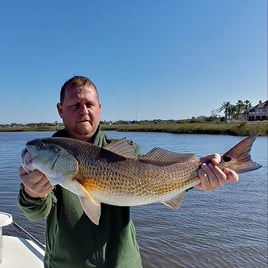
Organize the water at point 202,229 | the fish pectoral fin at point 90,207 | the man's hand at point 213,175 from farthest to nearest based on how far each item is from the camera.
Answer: the water at point 202,229 → the man's hand at point 213,175 → the fish pectoral fin at point 90,207

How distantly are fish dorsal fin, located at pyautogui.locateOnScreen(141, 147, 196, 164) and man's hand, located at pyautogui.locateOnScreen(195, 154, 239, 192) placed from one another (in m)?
0.13

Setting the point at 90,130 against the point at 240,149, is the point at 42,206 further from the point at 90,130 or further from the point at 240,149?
the point at 240,149

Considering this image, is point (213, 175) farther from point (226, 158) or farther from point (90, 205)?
point (90, 205)

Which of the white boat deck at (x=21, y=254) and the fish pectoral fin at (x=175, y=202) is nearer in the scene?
the fish pectoral fin at (x=175, y=202)

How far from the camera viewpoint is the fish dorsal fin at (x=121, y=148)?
2303 millimetres

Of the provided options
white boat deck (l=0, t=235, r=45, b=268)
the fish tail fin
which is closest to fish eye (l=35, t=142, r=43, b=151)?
the fish tail fin

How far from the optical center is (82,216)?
2.43 m

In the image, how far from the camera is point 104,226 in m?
2.45

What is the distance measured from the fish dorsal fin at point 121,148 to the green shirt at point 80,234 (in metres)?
0.43

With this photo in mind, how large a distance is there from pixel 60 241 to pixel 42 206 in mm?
299

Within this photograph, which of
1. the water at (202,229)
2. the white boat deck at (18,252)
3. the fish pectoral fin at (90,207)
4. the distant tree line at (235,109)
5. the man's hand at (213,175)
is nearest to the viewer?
the fish pectoral fin at (90,207)

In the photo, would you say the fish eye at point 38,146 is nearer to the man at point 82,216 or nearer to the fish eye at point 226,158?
the man at point 82,216

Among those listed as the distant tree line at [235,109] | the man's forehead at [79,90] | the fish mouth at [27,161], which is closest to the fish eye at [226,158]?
the man's forehead at [79,90]

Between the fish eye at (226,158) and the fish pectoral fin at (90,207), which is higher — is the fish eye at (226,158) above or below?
above
